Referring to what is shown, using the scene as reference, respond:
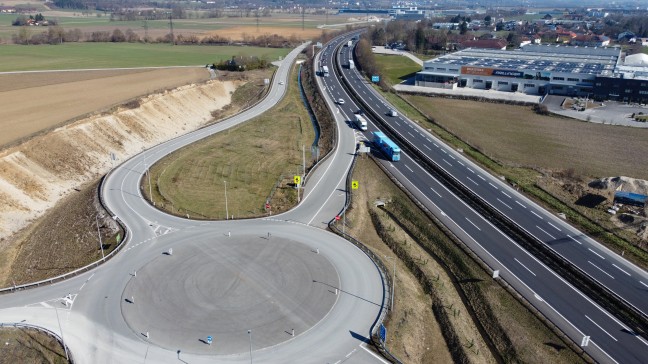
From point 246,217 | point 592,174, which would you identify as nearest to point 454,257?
point 246,217

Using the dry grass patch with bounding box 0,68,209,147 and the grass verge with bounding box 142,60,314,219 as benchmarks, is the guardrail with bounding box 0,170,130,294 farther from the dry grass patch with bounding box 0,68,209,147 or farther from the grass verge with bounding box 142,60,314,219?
the dry grass patch with bounding box 0,68,209,147

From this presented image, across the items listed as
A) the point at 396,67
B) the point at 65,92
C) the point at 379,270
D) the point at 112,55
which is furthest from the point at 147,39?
the point at 379,270

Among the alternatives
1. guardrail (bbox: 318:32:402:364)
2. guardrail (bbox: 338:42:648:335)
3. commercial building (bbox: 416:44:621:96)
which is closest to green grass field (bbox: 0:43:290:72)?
commercial building (bbox: 416:44:621:96)

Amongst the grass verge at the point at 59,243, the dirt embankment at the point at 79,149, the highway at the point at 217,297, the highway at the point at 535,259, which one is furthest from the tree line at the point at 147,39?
the highway at the point at 217,297

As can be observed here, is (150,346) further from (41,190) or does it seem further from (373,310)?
(41,190)

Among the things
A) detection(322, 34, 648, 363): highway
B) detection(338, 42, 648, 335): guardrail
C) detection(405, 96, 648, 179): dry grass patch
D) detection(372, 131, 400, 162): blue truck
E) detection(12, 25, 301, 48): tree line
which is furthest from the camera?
detection(12, 25, 301, 48): tree line

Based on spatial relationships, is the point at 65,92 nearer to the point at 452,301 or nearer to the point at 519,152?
the point at 519,152

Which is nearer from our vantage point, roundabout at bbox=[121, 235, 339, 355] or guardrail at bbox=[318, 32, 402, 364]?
guardrail at bbox=[318, 32, 402, 364]
